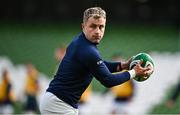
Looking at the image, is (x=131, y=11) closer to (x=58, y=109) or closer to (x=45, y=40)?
(x=45, y=40)

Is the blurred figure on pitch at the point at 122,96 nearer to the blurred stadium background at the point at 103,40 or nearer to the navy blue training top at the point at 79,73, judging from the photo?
the blurred stadium background at the point at 103,40

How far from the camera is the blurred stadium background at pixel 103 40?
14.5m

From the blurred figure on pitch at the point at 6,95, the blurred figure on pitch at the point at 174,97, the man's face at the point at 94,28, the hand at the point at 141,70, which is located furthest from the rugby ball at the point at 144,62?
the blurred figure on pitch at the point at 174,97

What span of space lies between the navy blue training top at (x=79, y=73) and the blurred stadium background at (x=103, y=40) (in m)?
7.94

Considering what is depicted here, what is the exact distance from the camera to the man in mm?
6289

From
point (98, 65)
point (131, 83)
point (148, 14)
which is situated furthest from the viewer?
point (148, 14)

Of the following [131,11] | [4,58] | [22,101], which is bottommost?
[22,101]

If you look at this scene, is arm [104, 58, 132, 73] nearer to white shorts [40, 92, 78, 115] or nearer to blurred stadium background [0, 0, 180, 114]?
white shorts [40, 92, 78, 115]

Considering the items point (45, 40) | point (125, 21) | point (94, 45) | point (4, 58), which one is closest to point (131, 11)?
point (125, 21)

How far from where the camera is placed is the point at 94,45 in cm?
638

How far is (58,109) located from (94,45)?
762 mm

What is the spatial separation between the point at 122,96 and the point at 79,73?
807cm

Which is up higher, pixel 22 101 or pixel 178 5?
pixel 178 5

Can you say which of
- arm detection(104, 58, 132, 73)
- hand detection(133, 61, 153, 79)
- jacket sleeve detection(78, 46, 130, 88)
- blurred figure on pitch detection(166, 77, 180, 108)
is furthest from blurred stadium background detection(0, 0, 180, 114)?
jacket sleeve detection(78, 46, 130, 88)
